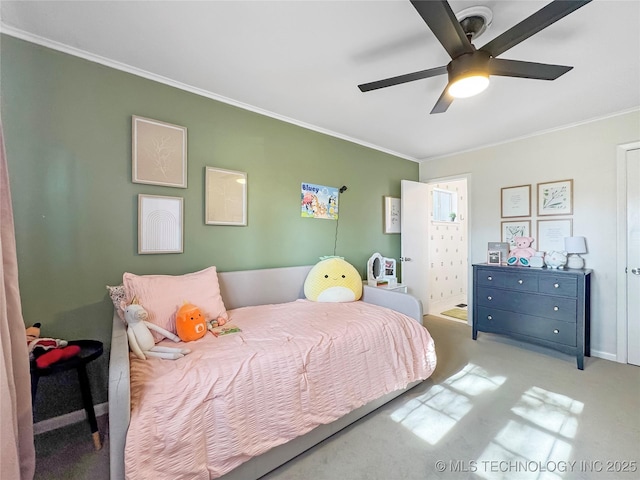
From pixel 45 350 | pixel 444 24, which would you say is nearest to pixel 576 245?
pixel 444 24

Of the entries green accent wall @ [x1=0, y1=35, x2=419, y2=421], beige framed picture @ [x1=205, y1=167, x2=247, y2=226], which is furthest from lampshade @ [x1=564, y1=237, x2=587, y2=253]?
beige framed picture @ [x1=205, y1=167, x2=247, y2=226]

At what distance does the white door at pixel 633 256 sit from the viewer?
255 cm

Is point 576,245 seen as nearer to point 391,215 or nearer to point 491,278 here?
point 491,278

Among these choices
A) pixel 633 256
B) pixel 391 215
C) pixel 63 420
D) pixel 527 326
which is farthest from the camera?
pixel 391 215

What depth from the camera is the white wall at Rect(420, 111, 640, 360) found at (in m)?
2.69

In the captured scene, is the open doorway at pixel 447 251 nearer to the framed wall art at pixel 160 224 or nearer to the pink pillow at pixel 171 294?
the pink pillow at pixel 171 294

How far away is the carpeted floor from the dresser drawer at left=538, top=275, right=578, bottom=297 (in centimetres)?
71

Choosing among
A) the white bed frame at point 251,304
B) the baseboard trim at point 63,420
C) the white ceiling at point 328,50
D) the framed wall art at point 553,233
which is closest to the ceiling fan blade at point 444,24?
the white ceiling at point 328,50

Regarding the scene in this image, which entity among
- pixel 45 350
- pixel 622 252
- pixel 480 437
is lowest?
pixel 480 437

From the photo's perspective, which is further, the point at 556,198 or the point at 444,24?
the point at 556,198

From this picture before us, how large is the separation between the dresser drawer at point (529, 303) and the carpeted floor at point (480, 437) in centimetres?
52

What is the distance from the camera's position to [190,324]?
1.69 m

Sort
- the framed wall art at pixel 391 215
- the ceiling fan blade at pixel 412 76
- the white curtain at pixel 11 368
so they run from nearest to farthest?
1. the white curtain at pixel 11 368
2. the ceiling fan blade at pixel 412 76
3. the framed wall art at pixel 391 215

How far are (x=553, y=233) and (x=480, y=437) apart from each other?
2.51 meters
